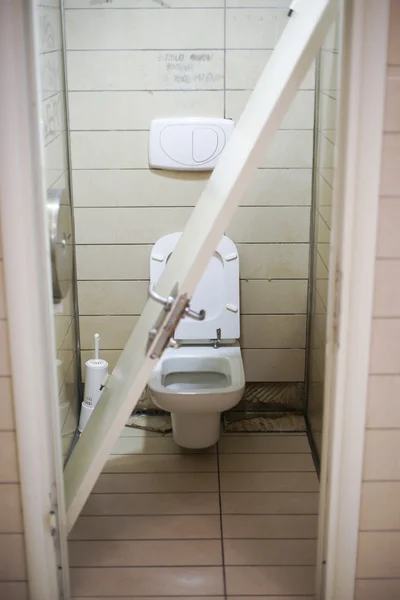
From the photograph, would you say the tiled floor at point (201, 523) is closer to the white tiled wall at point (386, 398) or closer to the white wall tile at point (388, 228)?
the white tiled wall at point (386, 398)

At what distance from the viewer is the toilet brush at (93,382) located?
11.6ft

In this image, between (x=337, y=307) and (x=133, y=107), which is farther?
(x=133, y=107)

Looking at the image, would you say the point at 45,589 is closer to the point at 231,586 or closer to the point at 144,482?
the point at 231,586

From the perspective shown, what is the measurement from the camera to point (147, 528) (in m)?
2.93

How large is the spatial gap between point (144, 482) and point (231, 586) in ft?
2.48

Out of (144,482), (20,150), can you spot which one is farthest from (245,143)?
(144,482)

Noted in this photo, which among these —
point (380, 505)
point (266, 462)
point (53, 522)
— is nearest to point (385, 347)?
point (380, 505)

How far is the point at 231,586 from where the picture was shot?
8.51 feet

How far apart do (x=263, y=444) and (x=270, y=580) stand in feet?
3.26

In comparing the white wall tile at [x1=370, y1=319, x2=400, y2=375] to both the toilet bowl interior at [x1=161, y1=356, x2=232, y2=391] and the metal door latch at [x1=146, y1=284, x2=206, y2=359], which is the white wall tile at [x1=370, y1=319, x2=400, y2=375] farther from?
the toilet bowl interior at [x1=161, y1=356, x2=232, y2=391]

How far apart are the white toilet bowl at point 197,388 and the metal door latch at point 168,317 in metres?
0.92

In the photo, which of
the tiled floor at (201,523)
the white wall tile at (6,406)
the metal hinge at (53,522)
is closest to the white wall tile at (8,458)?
the white wall tile at (6,406)

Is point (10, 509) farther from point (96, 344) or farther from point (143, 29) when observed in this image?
point (143, 29)

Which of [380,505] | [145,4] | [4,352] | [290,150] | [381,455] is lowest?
[380,505]
